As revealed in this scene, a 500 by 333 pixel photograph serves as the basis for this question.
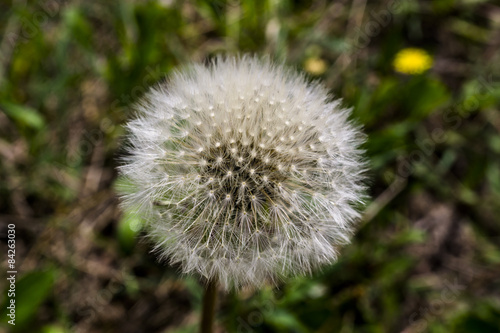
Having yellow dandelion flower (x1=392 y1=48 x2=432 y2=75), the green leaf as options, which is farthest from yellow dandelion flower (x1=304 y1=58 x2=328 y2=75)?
the green leaf

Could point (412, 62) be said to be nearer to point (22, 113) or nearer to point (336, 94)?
point (336, 94)

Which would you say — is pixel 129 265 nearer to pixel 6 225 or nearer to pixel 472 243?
pixel 6 225

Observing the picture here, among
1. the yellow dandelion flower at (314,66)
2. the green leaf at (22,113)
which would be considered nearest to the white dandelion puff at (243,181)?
the green leaf at (22,113)

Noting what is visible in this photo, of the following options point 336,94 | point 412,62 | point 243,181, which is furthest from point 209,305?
point 412,62

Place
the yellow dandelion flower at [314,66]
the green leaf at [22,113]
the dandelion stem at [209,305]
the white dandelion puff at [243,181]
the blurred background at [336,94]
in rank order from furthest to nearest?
the yellow dandelion flower at [314,66] < the blurred background at [336,94] < the green leaf at [22,113] < the dandelion stem at [209,305] < the white dandelion puff at [243,181]

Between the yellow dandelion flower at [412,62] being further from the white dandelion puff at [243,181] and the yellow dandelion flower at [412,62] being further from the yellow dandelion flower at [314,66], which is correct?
the white dandelion puff at [243,181]

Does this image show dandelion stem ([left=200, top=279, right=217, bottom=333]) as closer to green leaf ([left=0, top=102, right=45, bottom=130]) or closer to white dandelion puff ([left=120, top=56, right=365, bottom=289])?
white dandelion puff ([left=120, top=56, right=365, bottom=289])
